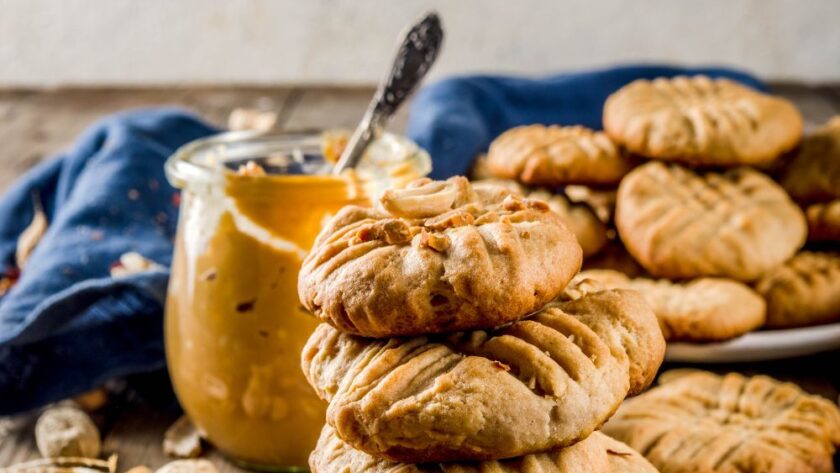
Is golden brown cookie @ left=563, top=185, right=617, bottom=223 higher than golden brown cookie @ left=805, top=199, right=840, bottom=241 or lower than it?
lower

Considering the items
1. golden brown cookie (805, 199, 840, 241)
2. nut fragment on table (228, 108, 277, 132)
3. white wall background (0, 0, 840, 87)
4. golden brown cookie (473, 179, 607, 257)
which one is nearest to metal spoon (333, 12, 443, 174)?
golden brown cookie (473, 179, 607, 257)

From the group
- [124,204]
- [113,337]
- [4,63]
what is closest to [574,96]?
[124,204]

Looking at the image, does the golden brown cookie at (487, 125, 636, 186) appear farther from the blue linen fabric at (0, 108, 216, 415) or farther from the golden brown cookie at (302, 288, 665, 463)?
the golden brown cookie at (302, 288, 665, 463)

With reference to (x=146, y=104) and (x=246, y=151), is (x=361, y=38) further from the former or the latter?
(x=246, y=151)

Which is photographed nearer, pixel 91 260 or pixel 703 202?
pixel 703 202

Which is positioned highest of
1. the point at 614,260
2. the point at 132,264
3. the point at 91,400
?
the point at 614,260

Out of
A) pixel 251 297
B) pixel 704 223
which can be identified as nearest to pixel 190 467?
pixel 251 297
